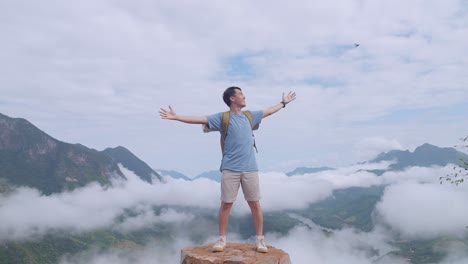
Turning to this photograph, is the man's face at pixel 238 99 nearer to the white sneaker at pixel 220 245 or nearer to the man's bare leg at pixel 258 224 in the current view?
the man's bare leg at pixel 258 224

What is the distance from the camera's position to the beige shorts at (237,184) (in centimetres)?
968

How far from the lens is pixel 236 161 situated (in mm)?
9734

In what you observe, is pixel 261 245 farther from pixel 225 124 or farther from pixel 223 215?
pixel 225 124

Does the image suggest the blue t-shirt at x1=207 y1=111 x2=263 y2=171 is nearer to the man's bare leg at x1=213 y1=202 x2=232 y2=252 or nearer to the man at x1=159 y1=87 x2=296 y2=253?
the man at x1=159 y1=87 x2=296 y2=253

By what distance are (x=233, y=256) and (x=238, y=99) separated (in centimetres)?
426

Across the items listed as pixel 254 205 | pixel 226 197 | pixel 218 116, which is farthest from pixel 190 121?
pixel 254 205

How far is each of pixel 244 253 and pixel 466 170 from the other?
10586 mm

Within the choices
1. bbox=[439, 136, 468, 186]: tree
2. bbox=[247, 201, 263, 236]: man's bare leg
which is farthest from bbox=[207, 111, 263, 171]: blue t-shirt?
bbox=[439, 136, 468, 186]: tree

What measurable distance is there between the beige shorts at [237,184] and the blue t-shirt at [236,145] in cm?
16

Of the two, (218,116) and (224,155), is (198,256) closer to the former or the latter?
(224,155)

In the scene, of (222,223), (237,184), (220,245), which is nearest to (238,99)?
(237,184)

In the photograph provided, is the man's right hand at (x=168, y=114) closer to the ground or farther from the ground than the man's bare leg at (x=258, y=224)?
farther from the ground

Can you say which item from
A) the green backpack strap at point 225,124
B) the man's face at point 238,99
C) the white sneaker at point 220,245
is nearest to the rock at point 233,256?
the white sneaker at point 220,245

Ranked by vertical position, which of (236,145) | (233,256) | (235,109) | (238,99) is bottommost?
(233,256)
